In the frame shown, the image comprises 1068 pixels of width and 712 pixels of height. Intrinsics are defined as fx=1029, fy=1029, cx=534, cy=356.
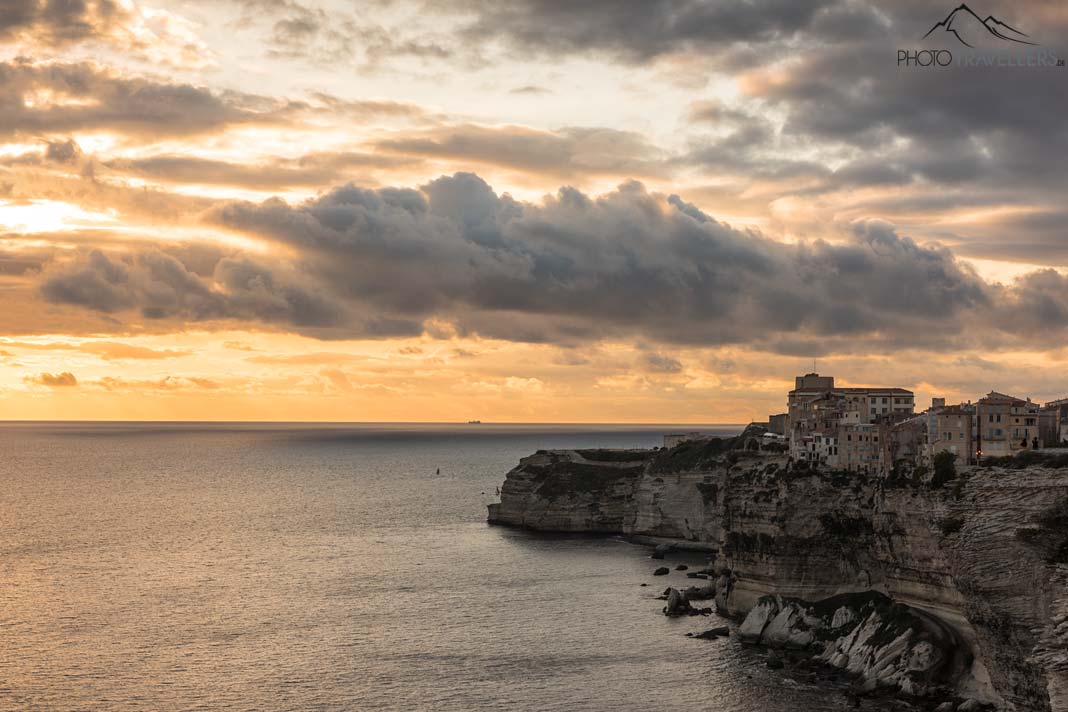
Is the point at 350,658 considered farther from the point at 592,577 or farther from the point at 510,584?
the point at 592,577

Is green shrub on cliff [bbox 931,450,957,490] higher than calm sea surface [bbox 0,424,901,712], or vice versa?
green shrub on cliff [bbox 931,450,957,490]

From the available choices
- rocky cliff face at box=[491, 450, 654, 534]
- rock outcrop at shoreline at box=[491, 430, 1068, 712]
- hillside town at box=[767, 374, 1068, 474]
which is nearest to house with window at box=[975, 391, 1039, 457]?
hillside town at box=[767, 374, 1068, 474]

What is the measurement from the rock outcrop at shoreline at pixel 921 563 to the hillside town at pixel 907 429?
13.2 ft

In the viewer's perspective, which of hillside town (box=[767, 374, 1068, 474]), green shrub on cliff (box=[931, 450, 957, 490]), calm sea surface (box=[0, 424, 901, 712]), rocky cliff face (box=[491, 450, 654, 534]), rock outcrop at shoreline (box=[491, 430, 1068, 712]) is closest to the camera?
rock outcrop at shoreline (box=[491, 430, 1068, 712])

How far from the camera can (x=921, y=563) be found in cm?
8775

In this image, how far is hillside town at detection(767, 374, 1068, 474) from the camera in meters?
96.0

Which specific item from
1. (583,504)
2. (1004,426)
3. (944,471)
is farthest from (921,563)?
(583,504)

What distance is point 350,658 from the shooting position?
93.4m

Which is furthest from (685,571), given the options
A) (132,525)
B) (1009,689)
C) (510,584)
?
(132,525)

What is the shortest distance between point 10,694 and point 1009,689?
74.5 metres

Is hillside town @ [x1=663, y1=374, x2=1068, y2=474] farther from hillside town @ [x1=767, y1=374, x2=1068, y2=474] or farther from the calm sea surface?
the calm sea surface

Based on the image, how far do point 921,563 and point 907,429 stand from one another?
785 inches

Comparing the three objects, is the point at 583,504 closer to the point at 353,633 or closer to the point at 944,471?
the point at 353,633

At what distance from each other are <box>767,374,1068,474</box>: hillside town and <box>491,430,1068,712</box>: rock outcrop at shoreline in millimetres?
4021
